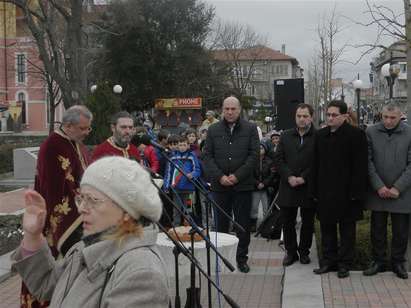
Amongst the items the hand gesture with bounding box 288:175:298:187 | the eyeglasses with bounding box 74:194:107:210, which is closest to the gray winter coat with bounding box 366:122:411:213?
the hand gesture with bounding box 288:175:298:187

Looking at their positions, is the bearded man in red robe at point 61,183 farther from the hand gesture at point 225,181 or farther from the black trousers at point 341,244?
the black trousers at point 341,244

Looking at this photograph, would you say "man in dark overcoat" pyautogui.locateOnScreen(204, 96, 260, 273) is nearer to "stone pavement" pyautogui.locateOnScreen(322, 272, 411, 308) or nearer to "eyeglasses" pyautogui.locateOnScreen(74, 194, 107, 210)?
"stone pavement" pyautogui.locateOnScreen(322, 272, 411, 308)

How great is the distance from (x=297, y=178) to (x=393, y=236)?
1.32 metres

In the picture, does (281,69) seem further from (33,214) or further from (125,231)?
(125,231)

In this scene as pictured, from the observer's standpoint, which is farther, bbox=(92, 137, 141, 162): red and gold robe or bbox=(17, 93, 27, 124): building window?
bbox=(17, 93, 27, 124): building window

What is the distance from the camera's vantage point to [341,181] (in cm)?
723

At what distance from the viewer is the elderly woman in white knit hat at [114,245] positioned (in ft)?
7.49

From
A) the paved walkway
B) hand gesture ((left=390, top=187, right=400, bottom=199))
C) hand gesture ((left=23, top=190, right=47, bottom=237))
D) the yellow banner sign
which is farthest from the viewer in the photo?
the yellow banner sign

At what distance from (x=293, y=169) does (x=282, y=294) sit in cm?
175

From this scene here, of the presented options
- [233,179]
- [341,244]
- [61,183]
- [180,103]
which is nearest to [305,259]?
[341,244]

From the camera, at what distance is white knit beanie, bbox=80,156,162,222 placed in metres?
2.48

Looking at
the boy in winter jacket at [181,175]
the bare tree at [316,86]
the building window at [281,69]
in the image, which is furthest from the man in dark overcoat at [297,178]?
the building window at [281,69]

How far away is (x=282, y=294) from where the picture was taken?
6.80m

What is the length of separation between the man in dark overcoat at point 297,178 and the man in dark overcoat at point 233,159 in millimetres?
430
